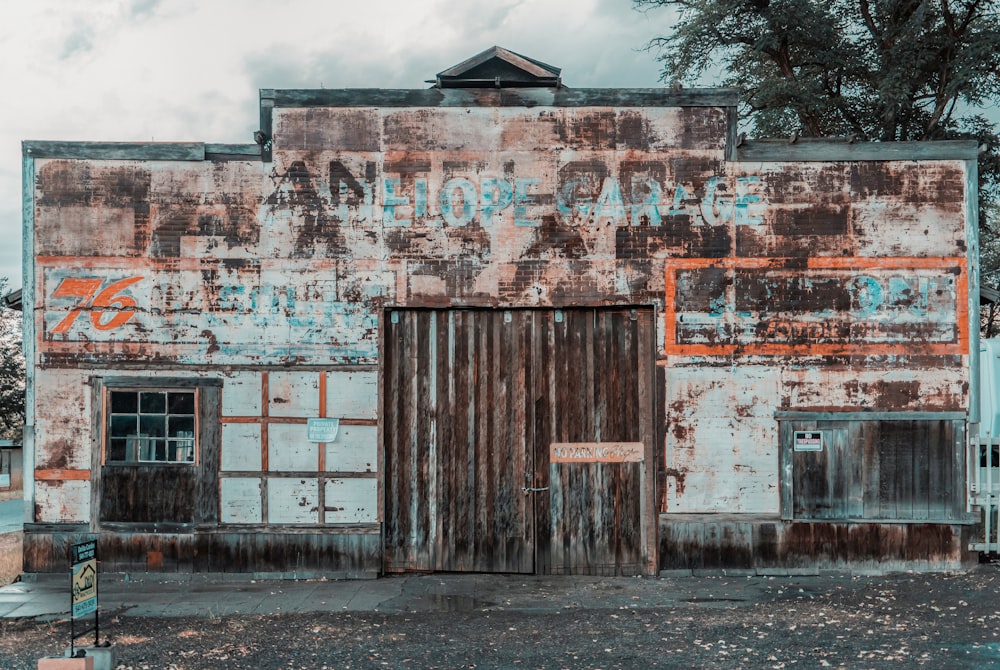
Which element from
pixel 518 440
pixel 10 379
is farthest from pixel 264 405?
pixel 10 379

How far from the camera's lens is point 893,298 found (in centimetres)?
1105

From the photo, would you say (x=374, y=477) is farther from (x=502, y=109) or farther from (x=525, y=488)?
(x=502, y=109)

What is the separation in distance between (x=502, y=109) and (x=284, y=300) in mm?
3365

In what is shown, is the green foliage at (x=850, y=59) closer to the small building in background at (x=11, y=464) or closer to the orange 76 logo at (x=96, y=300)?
the orange 76 logo at (x=96, y=300)

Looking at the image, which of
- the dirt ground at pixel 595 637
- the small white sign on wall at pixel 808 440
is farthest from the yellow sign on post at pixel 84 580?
the small white sign on wall at pixel 808 440

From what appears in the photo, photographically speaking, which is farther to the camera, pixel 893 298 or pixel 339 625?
pixel 893 298

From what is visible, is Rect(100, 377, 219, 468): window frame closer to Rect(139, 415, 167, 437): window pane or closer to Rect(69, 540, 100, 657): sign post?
Rect(139, 415, 167, 437): window pane

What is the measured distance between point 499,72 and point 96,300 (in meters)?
5.47

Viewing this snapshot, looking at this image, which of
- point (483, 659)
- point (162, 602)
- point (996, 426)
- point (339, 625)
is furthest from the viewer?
point (996, 426)

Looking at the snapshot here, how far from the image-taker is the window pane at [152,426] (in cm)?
1114

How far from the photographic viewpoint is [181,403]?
11148 mm

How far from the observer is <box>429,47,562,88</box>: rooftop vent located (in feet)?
37.5

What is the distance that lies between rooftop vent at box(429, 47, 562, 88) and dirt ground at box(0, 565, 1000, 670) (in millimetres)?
5997

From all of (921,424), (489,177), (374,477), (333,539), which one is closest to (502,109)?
(489,177)
